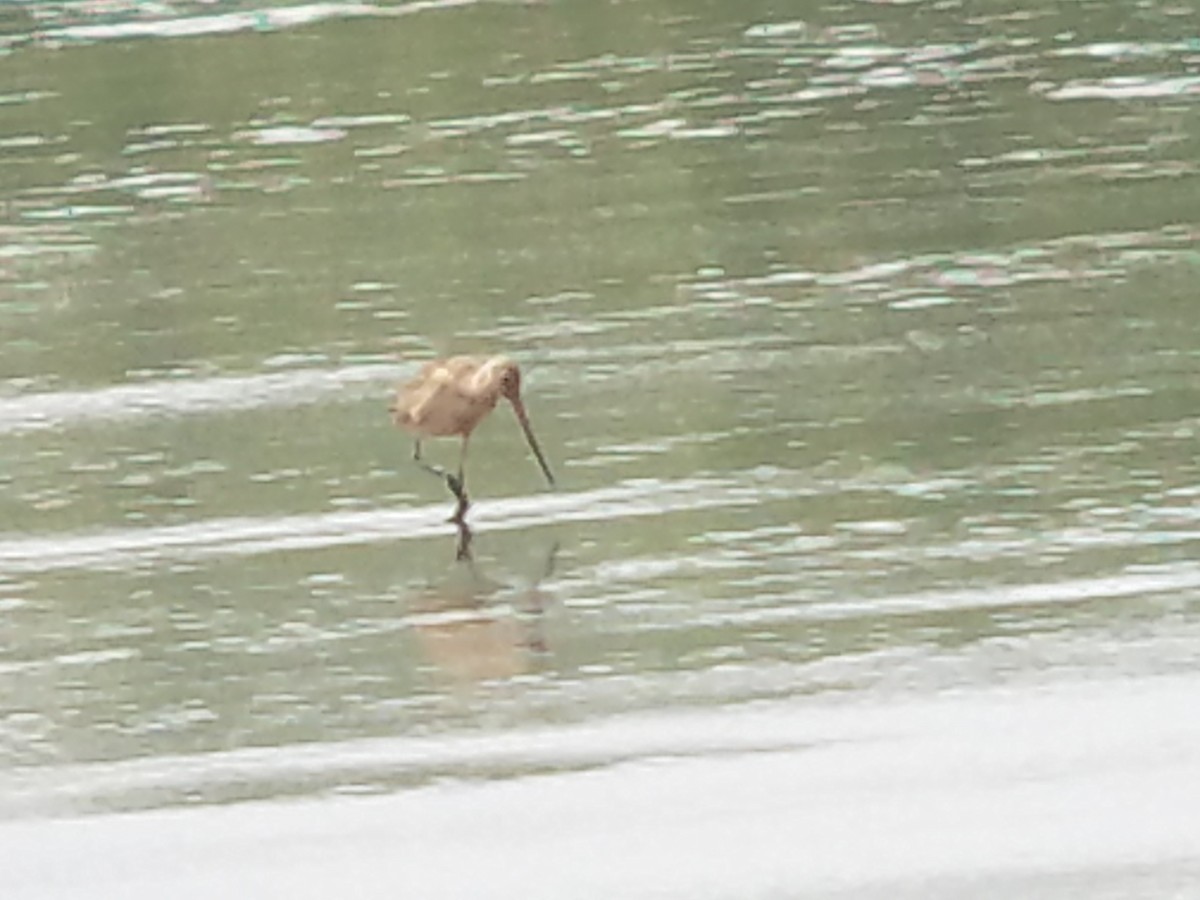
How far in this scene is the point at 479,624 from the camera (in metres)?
6.61

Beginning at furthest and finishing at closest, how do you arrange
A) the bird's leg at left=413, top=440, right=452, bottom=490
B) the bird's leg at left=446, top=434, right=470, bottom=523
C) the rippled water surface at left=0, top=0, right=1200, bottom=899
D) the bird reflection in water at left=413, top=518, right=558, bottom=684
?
1. the bird's leg at left=413, top=440, right=452, bottom=490
2. the bird's leg at left=446, top=434, right=470, bottom=523
3. the bird reflection in water at left=413, top=518, right=558, bottom=684
4. the rippled water surface at left=0, top=0, right=1200, bottom=899

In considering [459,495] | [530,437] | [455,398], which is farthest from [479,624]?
[530,437]

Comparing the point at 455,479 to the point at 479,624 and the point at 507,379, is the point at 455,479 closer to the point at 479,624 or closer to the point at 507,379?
the point at 507,379

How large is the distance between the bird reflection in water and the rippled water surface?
1 cm

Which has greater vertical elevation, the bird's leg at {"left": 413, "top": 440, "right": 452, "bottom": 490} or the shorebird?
the shorebird

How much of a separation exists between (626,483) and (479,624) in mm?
968

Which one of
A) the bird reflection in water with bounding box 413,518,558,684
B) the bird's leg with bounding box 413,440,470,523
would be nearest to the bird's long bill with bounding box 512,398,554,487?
the bird's leg with bounding box 413,440,470,523

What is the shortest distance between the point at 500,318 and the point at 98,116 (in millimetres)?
4217

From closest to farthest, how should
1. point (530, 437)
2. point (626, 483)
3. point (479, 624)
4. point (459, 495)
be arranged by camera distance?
point (479, 624) → point (459, 495) → point (626, 483) → point (530, 437)

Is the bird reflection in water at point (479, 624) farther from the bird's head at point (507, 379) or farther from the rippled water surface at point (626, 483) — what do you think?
the bird's head at point (507, 379)

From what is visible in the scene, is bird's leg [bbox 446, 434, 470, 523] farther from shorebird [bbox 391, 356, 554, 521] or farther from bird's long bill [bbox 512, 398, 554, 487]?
bird's long bill [bbox 512, 398, 554, 487]

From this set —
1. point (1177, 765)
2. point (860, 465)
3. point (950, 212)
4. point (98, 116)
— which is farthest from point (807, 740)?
point (98, 116)

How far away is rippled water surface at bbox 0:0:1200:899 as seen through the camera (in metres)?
5.47

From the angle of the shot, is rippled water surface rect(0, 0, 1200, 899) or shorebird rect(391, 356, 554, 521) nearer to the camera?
rippled water surface rect(0, 0, 1200, 899)
